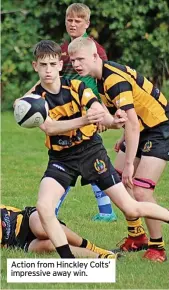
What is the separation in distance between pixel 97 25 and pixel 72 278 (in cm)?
1101

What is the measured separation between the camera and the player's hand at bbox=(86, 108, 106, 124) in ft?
18.3

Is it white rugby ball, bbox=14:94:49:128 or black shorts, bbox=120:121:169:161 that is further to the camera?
black shorts, bbox=120:121:169:161

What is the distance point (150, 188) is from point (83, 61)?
1.10 metres

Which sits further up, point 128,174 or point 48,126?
point 48,126

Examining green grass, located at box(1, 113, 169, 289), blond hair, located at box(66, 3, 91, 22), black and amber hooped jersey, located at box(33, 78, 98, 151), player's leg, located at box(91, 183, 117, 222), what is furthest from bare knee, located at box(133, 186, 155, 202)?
blond hair, located at box(66, 3, 91, 22)

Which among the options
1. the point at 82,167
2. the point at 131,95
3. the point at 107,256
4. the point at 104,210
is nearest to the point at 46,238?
the point at 107,256

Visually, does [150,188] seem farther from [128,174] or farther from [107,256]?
[107,256]

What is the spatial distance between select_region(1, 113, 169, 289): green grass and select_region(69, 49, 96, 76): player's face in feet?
4.69

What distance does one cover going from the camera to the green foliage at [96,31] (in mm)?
15648

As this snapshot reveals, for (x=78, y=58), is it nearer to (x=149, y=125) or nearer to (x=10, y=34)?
(x=149, y=125)

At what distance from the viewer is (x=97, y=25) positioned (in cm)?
1600

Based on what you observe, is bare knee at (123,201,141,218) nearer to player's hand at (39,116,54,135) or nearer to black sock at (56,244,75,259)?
black sock at (56,244,75,259)

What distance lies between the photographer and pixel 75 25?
756 cm
